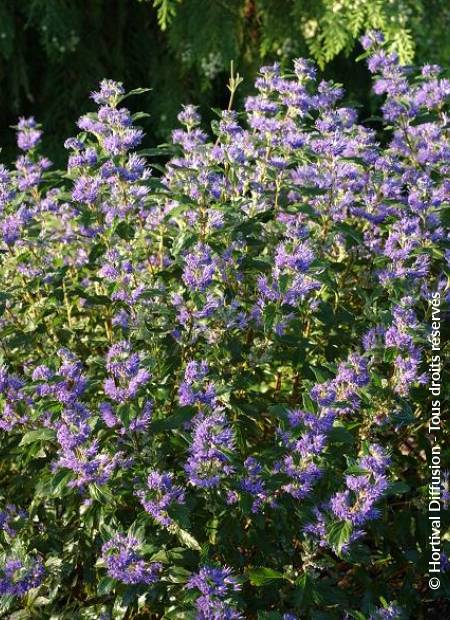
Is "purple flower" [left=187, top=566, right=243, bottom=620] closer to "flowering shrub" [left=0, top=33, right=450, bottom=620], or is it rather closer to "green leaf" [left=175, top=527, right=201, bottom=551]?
"flowering shrub" [left=0, top=33, right=450, bottom=620]

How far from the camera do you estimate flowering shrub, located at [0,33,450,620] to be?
2.18 metres

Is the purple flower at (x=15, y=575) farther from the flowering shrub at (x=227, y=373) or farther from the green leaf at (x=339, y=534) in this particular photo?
the green leaf at (x=339, y=534)

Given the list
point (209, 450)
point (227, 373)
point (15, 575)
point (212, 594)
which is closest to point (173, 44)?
point (227, 373)

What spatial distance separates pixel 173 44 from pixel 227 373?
3990 mm

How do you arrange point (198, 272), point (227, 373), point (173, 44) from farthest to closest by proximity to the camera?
point (173, 44), point (227, 373), point (198, 272)

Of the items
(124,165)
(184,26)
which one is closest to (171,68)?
(184,26)

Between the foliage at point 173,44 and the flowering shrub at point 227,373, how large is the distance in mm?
2195

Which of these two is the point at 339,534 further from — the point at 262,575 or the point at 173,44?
the point at 173,44

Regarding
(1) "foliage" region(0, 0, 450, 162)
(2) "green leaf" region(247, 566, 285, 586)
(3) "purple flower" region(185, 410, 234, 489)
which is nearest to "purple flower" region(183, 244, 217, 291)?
(3) "purple flower" region(185, 410, 234, 489)

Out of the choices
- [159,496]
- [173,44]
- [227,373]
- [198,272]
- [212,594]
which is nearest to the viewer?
[212,594]

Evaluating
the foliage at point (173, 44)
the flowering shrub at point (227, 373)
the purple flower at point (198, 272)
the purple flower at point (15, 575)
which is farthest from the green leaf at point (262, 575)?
the foliage at point (173, 44)

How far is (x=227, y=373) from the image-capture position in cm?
263

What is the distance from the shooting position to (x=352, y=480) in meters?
2.12

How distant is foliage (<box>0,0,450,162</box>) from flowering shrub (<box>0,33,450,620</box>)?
7.20 feet
